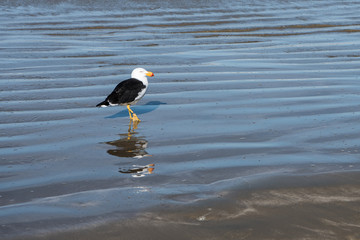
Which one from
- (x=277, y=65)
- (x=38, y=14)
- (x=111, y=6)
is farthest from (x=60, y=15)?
(x=277, y=65)

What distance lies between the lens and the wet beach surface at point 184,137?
5.14 metres

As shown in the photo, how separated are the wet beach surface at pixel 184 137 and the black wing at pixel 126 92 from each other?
299 mm

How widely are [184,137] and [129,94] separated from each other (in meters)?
1.62

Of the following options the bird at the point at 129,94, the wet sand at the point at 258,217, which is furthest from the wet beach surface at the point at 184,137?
the bird at the point at 129,94

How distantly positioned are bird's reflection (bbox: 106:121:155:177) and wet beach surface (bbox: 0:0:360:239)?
0.04 meters

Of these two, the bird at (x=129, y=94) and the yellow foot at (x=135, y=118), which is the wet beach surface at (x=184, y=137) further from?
the bird at (x=129, y=94)

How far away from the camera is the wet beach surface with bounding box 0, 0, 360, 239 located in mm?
5145

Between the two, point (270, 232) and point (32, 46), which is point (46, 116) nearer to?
point (270, 232)

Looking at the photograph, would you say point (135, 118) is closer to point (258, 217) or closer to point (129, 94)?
point (129, 94)

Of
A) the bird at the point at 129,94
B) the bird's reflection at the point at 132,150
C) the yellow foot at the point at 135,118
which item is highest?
the bird at the point at 129,94

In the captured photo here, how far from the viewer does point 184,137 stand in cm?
768

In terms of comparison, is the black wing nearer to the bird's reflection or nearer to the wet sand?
the bird's reflection

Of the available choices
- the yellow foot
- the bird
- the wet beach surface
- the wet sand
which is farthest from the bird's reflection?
the wet sand

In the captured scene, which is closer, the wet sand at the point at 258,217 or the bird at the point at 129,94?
the wet sand at the point at 258,217
